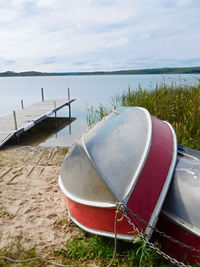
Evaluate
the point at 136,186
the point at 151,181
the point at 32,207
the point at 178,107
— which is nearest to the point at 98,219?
the point at 136,186

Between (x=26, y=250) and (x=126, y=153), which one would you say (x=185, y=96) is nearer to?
(x=126, y=153)

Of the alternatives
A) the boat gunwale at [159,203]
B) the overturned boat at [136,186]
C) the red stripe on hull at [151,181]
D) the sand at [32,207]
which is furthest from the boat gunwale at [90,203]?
the sand at [32,207]

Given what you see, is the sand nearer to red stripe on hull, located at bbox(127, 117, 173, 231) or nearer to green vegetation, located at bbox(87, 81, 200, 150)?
red stripe on hull, located at bbox(127, 117, 173, 231)

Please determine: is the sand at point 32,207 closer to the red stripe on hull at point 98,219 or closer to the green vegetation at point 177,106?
the red stripe on hull at point 98,219

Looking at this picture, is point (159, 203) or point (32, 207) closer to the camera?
point (159, 203)

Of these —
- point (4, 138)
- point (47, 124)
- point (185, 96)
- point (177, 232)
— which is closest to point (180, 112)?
point (185, 96)

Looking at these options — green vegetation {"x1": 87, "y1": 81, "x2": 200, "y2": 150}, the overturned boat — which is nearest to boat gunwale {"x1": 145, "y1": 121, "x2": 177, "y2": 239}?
the overturned boat

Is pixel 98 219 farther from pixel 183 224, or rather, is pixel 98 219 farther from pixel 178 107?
pixel 178 107

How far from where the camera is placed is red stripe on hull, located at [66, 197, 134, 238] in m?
2.23

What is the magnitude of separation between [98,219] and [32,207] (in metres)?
1.44

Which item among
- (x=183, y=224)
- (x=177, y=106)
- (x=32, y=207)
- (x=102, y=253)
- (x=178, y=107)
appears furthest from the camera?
(x=178, y=107)

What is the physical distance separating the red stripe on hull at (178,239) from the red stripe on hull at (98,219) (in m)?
0.39

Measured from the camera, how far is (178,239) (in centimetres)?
229

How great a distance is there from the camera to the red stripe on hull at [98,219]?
2234mm
